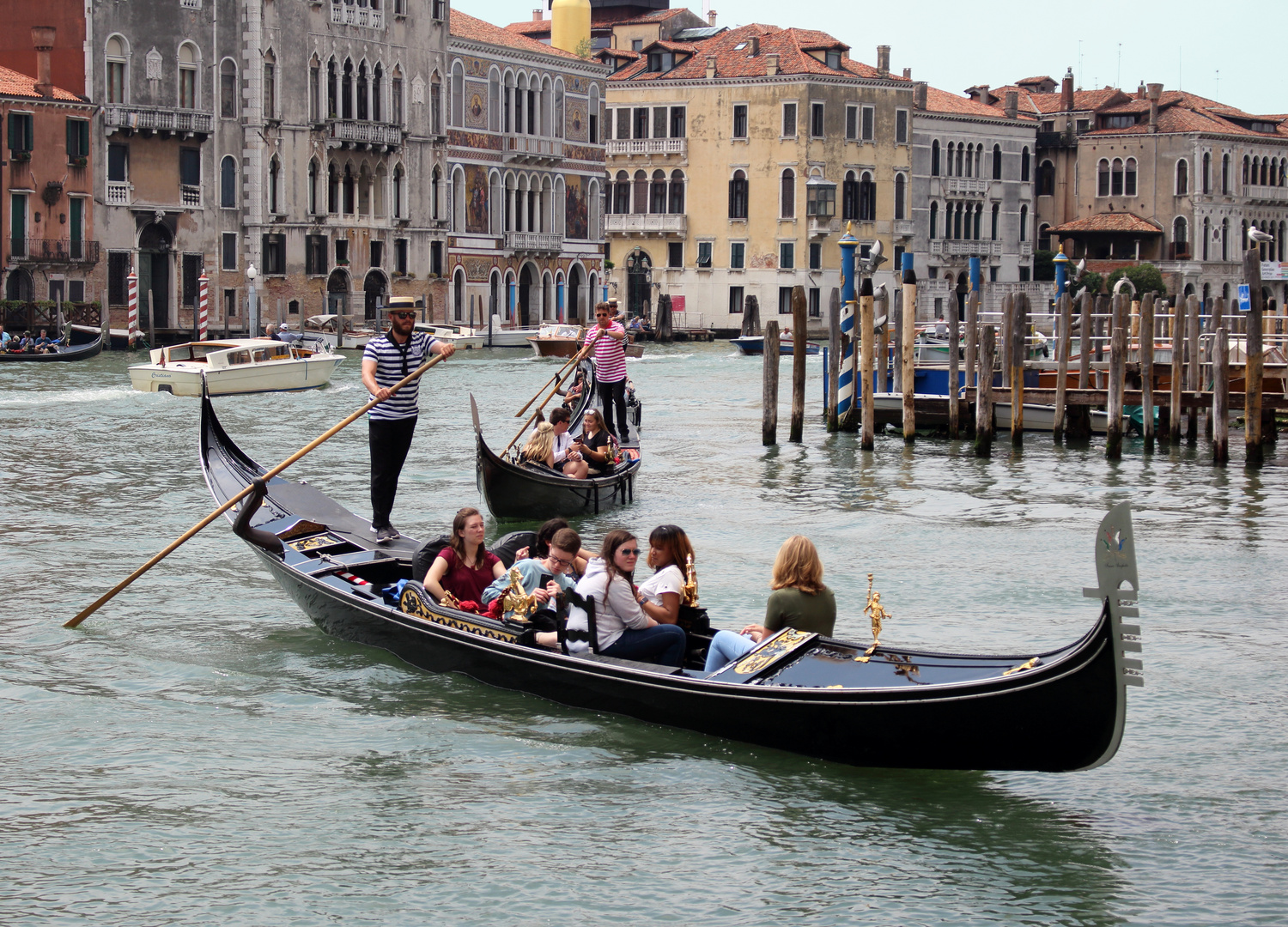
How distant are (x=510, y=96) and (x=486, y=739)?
30.7 meters

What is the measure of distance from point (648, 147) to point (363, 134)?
884 cm

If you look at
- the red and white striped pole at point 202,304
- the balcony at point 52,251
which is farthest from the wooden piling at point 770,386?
the red and white striped pole at point 202,304

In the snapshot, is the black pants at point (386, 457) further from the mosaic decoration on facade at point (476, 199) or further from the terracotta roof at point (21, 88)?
the mosaic decoration on facade at point (476, 199)

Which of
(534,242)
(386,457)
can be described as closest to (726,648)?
(386,457)

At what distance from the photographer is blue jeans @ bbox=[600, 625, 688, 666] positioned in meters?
5.07

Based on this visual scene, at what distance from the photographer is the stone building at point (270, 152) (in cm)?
2778

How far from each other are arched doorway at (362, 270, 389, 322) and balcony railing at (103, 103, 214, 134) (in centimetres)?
442

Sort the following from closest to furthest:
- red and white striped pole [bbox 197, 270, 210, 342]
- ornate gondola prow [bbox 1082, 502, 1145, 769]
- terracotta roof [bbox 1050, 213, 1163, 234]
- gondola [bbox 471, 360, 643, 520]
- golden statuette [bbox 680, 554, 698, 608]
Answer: ornate gondola prow [bbox 1082, 502, 1145, 769] → golden statuette [bbox 680, 554, 698, 608] → gondola [bbox 471, 360, 643, 520] → red and white striped pole [bbox 197, 270, 210, 342] → terracotta roof [bbox 1050, 213, 1163, 234]

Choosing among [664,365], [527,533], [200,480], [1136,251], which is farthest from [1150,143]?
[527,533]

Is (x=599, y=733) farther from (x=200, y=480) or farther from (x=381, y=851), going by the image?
(x=200, y=480)

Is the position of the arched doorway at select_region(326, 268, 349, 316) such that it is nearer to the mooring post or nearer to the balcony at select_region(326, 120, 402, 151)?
the balcony at select_region(326, 120, 402, 151)

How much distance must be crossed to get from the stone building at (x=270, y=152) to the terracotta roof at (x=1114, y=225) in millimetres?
16384

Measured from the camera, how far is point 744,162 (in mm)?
37469

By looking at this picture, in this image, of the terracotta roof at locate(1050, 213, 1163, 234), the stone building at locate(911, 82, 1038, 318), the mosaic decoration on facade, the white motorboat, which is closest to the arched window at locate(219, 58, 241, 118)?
the mosaic decoration on facade
